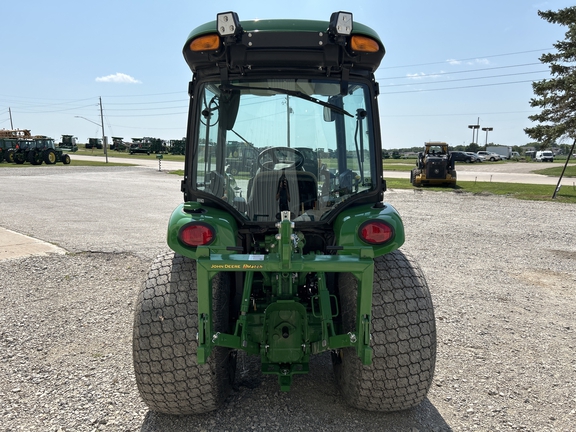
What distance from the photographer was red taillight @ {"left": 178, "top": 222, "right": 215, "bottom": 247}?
270cm

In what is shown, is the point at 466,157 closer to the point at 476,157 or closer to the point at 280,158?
the point at 476,157

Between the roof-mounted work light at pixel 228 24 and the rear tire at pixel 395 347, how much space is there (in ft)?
5.40

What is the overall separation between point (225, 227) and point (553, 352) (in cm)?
316

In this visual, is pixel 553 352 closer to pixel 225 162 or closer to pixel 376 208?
pixel 376 208

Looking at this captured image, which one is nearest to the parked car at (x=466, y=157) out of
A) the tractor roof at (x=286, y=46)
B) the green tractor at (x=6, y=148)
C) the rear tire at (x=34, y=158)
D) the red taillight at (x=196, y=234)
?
the rear tire at (x=34, y=158)

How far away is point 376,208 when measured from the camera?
302cm

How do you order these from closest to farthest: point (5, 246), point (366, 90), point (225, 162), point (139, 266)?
point (366, 90) < point (225, 162) < point (139, 266) < point (5, 246)

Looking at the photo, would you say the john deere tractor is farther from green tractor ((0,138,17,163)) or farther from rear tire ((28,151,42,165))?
green tractor ((0,138,17,163))

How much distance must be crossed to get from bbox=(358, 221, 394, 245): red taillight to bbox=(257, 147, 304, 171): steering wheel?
70 cm

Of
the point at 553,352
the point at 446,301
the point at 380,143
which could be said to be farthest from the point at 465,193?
the point at 380,143

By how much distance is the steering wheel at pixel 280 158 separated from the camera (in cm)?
314

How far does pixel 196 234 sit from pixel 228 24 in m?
1.22

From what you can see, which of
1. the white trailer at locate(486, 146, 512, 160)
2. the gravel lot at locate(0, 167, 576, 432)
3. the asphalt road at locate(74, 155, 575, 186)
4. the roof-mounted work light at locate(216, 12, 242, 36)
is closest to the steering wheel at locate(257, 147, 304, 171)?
the roof-mounted work light at locate(216, 12, 242, 36)

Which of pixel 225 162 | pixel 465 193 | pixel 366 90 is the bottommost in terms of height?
pixel 465 193
